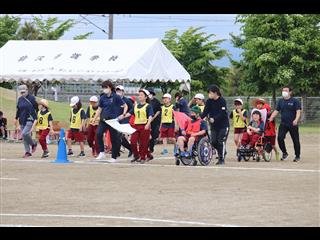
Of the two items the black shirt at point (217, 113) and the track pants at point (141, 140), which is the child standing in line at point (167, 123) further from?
the black shirt at point (217, 113)

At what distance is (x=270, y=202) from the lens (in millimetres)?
12344

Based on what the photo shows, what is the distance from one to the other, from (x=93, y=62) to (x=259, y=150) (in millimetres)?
11337

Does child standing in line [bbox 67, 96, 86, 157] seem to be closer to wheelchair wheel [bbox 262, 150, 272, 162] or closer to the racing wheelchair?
the racing wheelchair

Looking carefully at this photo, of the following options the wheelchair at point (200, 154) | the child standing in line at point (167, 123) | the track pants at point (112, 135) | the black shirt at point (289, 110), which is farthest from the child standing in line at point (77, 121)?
the black shirt at point (289, 110)

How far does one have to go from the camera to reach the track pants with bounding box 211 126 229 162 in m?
20.3

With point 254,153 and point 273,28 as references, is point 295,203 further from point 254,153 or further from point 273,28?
point 273,28

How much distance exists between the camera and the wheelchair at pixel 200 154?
19.7 m

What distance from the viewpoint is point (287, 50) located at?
5522 cm

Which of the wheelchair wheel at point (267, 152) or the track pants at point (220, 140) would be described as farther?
the wheelchair wheel at point (267, 152)

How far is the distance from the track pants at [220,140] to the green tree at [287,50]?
34.4 metres

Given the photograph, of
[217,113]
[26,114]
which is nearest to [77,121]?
[26,114]

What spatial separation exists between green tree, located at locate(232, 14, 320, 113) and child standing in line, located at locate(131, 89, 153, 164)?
113 feet

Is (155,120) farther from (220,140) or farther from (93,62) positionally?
(93,62)

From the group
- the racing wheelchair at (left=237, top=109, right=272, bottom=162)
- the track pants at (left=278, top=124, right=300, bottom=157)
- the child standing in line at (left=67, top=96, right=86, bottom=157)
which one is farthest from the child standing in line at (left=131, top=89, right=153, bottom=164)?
the track pants at (left=278, top=124, right=300, bottom=157)
